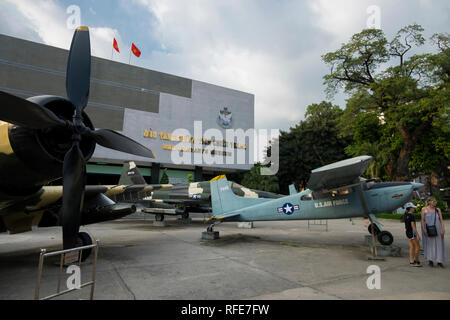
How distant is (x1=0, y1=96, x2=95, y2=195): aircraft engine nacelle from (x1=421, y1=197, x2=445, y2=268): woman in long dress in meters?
8.08

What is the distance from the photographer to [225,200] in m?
10.5

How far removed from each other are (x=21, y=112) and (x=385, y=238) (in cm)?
953

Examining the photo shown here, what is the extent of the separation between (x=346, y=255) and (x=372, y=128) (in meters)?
21.5

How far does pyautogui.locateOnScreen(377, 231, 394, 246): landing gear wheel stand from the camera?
7.34 metres

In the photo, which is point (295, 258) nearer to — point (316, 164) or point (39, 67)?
point (316, 164)

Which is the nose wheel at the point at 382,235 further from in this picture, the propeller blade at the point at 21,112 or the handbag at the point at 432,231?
the propeller blade at the point at 21,112

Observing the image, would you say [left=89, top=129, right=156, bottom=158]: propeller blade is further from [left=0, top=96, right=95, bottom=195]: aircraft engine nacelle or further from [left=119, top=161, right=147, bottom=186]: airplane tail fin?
[left=119, top=161, right=147, bottom=186]: airplane tail fin

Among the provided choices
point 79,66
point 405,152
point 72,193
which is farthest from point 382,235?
point 405,152

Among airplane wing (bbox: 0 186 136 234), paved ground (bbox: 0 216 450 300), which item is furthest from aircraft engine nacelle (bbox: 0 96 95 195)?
paved ground (bbox: 0 216 450 300)

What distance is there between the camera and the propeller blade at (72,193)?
488cm

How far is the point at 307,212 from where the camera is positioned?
888 centimetres

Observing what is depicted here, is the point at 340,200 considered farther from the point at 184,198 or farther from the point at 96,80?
the point at 96,80

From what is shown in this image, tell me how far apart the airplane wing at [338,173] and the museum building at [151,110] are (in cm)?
2846

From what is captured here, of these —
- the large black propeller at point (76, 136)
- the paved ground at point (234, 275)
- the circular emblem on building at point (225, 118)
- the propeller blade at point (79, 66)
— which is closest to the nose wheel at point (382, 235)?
the paved ground at point (234, 275)
